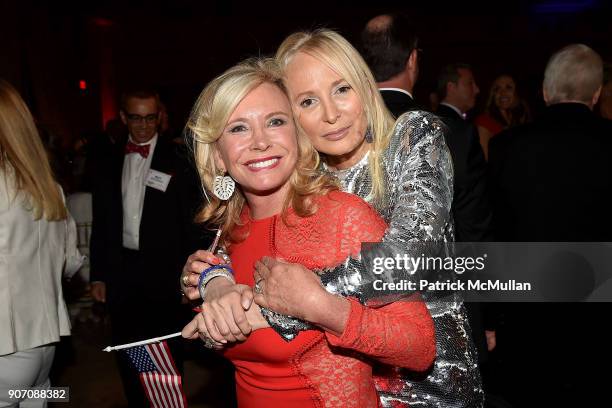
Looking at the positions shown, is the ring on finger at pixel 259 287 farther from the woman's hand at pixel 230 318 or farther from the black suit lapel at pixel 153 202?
the black suit lapel at pixel 153 202

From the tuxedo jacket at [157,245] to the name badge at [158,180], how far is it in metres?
0.02

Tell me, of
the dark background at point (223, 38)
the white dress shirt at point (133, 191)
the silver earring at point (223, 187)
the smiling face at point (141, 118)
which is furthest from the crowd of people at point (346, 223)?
the dark background at point (223, 38)

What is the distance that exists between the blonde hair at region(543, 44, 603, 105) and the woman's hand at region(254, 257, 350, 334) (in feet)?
6.45

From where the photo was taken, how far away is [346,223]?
140 centimetres

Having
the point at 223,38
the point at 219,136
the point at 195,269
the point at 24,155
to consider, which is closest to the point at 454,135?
the point at 219,136

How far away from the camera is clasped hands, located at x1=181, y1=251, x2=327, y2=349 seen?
1.22 meters

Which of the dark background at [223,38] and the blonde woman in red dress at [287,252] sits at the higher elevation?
the dark background at [223,38]

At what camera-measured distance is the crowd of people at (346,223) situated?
1.33 m

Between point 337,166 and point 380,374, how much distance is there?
2.24 ft

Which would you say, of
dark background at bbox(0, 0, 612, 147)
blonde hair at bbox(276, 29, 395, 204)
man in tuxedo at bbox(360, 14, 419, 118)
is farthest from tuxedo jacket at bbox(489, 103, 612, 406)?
dark background at bbox(0, 0, 612, 147)

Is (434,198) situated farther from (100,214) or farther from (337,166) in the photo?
(100,214)

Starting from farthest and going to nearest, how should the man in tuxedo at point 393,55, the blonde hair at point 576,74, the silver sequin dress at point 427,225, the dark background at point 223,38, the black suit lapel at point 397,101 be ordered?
the dark background at point 223,38
the blonde hair at point 576,74
the man in tuxedo at point 393,55
the black suit lapel at point 397,101
the silver sequin dress at point 427,225

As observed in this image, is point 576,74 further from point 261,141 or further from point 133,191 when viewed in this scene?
point 133,191

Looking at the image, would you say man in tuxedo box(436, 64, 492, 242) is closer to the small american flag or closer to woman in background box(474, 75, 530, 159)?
the small american flag
